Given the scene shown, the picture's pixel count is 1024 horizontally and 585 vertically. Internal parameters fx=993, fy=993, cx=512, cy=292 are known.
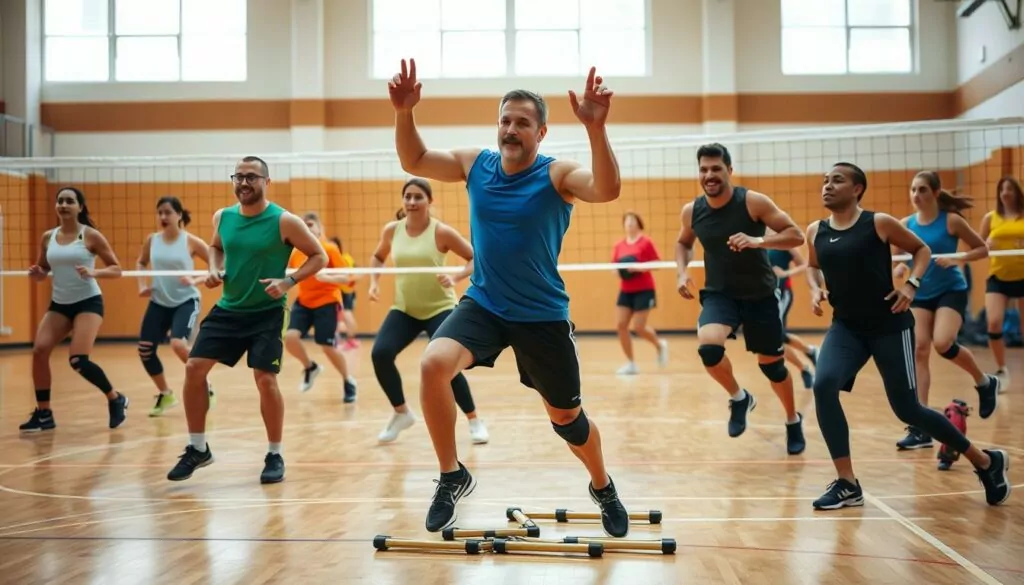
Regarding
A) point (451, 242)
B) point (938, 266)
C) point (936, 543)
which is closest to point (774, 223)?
point (938, 266)

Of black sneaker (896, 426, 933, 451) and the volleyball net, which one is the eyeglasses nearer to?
black sneaker (896, 426, 933, 451)

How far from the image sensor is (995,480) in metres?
5.00

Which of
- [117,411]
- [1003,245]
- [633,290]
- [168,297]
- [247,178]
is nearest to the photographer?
[247,178]

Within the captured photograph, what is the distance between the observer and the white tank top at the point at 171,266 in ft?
29.6

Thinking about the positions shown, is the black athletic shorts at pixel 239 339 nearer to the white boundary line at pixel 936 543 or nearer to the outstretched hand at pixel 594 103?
the outstretched hand at pixel 594 103

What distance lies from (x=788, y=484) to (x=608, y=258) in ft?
44.2

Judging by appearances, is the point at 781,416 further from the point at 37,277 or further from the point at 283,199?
the point at 283,199

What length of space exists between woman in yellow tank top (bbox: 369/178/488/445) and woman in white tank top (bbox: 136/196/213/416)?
2485mm

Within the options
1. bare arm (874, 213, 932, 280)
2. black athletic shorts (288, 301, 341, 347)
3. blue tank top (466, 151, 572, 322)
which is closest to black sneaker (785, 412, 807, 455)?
bare arm (874, 213, 932, 280)

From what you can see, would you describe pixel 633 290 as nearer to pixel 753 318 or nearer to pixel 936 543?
pixel 753 318

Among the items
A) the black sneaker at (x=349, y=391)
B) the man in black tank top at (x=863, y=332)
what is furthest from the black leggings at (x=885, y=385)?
the black sneaker at (x=349, y=391)

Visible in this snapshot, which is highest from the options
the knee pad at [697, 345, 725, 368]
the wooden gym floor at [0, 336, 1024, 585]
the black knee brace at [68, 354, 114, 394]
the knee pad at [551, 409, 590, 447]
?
the knee pad at [697, 345, 725, 368]

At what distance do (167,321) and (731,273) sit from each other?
5.32 metres

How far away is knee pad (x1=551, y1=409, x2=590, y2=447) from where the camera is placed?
14.1 feet
